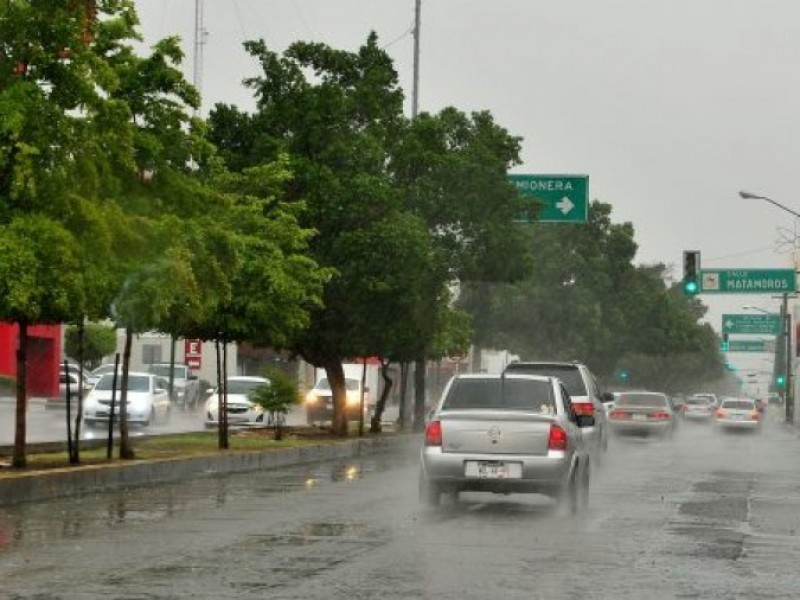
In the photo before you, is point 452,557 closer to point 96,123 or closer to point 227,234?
point 96,123

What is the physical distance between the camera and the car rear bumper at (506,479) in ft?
Answer: 60.8

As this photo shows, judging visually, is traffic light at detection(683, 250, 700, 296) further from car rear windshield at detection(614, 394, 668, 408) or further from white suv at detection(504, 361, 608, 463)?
white suv at detection(504, 361, 608, 463)

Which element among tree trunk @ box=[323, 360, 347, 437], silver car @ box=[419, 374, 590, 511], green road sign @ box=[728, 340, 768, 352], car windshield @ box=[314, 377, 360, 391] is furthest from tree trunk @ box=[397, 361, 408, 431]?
green road sign @ box=[728, 340, 768, 352]

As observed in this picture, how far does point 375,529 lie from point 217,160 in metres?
13.9

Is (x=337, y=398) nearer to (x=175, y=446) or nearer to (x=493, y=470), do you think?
(x=175, y=446)

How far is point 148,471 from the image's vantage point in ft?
79.5

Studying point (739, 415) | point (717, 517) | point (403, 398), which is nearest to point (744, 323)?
point (739, 415)

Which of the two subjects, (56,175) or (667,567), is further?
(56,175)

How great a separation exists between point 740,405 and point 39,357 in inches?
1253

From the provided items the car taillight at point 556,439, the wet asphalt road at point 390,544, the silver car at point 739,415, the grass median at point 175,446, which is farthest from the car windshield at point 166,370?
the car taillight at point 556,439

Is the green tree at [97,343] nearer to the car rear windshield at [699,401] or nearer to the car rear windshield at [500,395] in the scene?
the car rear windshield at [699,401]

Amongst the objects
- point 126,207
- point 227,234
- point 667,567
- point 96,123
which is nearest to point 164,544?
point 667,567

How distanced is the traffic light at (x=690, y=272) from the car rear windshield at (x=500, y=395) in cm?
3090

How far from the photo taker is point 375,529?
1650 centimetres
